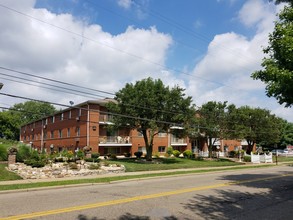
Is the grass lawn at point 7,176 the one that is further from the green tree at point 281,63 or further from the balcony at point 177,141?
the balcony at point 177,141

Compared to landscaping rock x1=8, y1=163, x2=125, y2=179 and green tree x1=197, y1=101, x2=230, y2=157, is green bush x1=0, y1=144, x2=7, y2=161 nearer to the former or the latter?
landscaping rock x1=8, y1=163, x2=125, y2=179

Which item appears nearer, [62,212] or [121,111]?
[62,212]

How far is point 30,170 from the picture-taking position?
18.9 m

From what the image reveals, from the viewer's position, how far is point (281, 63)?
1343 cm

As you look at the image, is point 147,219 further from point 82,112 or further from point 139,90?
point 82,112

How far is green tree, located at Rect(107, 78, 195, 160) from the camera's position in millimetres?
32594

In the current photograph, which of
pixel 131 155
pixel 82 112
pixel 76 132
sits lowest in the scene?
pixel 131 155

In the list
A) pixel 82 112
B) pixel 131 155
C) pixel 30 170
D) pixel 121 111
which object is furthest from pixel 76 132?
pixel 30 170

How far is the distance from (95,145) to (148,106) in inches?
505

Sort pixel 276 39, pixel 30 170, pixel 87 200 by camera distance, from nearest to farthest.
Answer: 1. pixel 87 200
2. pixel 276 39
3. pixel 30 170

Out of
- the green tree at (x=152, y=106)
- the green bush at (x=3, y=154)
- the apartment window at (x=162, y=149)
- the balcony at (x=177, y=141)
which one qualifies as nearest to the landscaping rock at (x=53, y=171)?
the green bush at (x=3, y=154)

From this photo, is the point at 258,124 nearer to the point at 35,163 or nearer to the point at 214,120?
the point at 214,120

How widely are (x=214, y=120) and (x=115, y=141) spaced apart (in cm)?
1410

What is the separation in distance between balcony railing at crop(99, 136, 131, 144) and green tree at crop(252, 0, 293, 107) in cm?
3086
